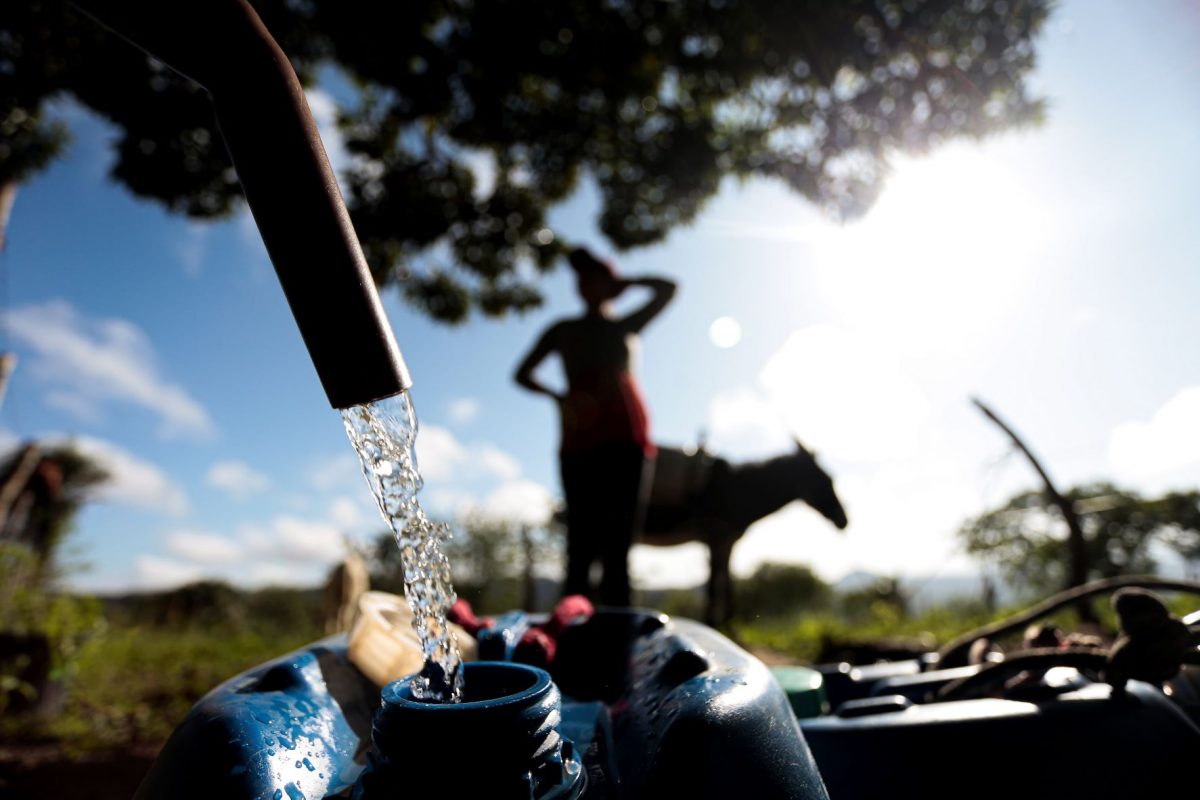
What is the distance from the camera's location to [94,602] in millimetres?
3979

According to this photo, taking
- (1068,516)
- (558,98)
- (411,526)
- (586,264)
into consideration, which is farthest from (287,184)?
(558,98)

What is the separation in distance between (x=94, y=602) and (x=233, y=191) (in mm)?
4825

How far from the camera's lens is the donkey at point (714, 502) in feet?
18.5

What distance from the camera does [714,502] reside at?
5863 mm

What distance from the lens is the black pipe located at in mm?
702

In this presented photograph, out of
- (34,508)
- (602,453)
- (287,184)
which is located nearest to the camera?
(287,184)

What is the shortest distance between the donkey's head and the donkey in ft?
0.61

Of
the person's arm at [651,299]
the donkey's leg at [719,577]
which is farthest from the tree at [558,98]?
the donkey's leg at [719,577]

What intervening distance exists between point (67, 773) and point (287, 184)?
13.2 feet

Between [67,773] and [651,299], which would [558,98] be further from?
[67,773]

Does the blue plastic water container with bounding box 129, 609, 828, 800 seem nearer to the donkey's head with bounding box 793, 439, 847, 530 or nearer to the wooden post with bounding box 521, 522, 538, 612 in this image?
the donkey's head with bounding box 793, 439, 847, 530

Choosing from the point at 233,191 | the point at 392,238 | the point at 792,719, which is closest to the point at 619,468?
the point at 792,719

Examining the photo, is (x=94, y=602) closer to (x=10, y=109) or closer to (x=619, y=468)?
(x=619, y=468)

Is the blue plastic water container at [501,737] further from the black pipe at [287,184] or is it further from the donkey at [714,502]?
the donkey at [714,502]
